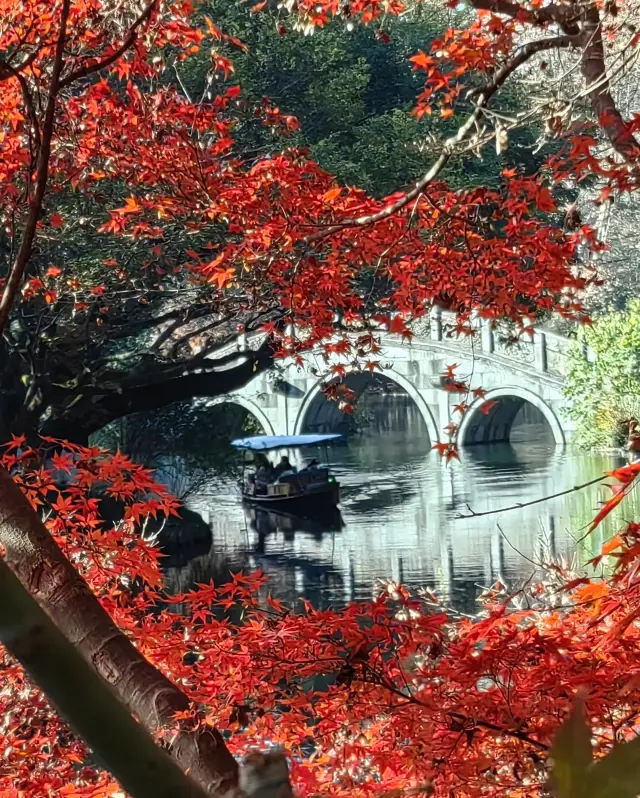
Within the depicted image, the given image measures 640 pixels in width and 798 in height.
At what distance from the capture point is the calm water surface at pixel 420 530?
11.7 metres

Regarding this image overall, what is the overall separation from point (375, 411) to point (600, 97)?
23089mm

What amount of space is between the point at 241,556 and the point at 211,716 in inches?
428

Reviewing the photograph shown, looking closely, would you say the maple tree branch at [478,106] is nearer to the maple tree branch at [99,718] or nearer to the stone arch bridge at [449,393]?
the maple tree branch at [99,718]

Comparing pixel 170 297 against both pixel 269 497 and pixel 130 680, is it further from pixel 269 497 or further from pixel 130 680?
pixel 130 680

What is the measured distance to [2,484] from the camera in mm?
1902

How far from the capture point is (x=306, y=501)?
15812 mm

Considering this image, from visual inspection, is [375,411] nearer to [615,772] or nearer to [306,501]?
[306,501]

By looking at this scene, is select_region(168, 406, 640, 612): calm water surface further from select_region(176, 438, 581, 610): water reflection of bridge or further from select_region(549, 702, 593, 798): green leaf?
select_region(549, 702, 593, 798): green leaf

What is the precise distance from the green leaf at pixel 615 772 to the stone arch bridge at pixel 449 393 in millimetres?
17815

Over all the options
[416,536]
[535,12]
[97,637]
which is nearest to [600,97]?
[535,12]

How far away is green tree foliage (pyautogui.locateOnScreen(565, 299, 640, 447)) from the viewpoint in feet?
51.5

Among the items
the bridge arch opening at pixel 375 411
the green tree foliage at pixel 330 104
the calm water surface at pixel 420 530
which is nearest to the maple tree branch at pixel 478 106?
the calm water surface at pixel 420 530

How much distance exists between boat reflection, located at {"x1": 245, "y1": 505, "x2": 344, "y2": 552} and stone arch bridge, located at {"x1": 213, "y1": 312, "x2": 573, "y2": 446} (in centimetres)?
341

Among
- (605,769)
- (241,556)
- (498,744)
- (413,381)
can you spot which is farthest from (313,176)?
(413,381)
